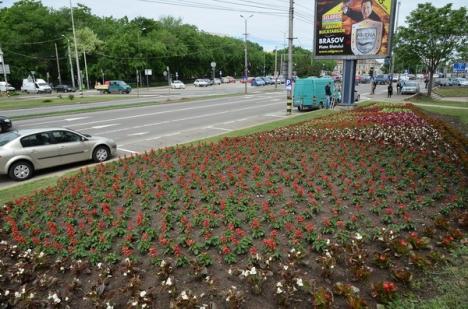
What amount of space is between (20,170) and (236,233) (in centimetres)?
813

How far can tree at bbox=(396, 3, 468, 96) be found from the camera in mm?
31656

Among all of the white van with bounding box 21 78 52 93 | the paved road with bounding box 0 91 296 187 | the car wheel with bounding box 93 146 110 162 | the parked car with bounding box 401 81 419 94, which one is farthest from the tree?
the white van with bounding box 21 78 52 93

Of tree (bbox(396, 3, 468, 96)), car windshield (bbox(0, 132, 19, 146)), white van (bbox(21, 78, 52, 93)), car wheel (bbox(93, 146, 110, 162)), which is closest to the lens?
car windshield (bbox(0, 132, 19, 146))

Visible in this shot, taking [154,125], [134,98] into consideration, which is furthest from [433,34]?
[134,98]

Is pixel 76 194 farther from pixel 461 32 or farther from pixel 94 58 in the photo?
pixel 94 58

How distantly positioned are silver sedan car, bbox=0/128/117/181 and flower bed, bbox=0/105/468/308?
2877mm

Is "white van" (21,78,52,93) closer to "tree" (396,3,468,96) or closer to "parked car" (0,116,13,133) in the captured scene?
"parked car" (0,116,13,133)

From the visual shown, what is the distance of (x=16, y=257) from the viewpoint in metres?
5.16

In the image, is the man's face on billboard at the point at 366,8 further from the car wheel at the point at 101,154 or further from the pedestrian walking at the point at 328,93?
the car wheel at the point at 101,154

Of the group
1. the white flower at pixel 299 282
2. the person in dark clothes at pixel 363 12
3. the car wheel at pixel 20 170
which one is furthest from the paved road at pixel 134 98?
the white flower at pixel 299 282

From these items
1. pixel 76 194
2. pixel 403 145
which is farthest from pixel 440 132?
pixel 76 194

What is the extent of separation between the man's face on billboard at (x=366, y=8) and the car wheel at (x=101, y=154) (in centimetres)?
1765

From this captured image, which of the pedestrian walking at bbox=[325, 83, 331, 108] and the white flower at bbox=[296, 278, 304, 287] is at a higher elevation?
the pedestrian walking at bbox=[325, 83, 331, 108]

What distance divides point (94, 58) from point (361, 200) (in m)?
77.5
